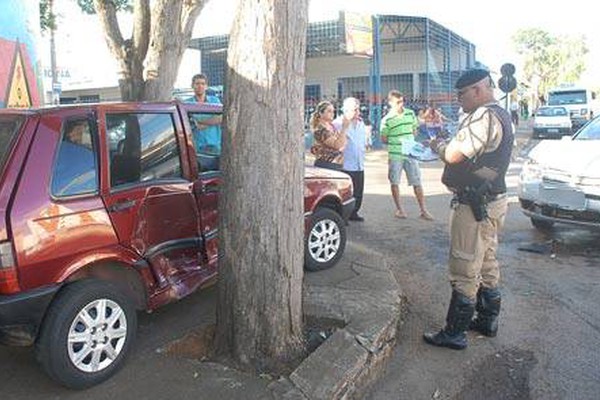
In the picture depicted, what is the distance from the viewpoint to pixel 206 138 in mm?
5027

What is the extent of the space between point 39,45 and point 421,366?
20.1 ft

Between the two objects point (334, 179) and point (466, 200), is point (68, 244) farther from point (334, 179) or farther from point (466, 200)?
point (334, 179)

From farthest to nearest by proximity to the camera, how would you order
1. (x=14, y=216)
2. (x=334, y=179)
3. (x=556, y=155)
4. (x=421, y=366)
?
(x=556, y=155) < (x=334, y=179) < (x=421, y=366) < (x=14, y=216)

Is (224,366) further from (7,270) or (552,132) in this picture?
(552,132)

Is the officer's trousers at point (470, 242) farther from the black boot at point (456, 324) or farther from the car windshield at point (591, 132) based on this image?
the car windshield at point (591, 132)

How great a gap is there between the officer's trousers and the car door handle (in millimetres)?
2122

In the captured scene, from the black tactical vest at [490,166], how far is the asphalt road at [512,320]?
44.3 inches

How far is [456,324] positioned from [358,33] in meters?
16.6

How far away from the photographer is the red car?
3.36 m

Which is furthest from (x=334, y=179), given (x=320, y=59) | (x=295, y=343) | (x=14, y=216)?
(x=320, y=59)

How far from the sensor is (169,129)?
14.8 ft

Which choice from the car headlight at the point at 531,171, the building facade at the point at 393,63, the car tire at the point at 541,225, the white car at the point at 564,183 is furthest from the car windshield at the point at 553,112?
the car headlight at the point at 531,171

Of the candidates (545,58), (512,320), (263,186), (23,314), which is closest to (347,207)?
(512,320)

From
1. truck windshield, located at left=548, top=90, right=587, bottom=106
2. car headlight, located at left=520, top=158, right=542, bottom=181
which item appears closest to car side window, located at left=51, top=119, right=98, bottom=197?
car headlight, located at left=520, top=158, right=542, bottom=181
